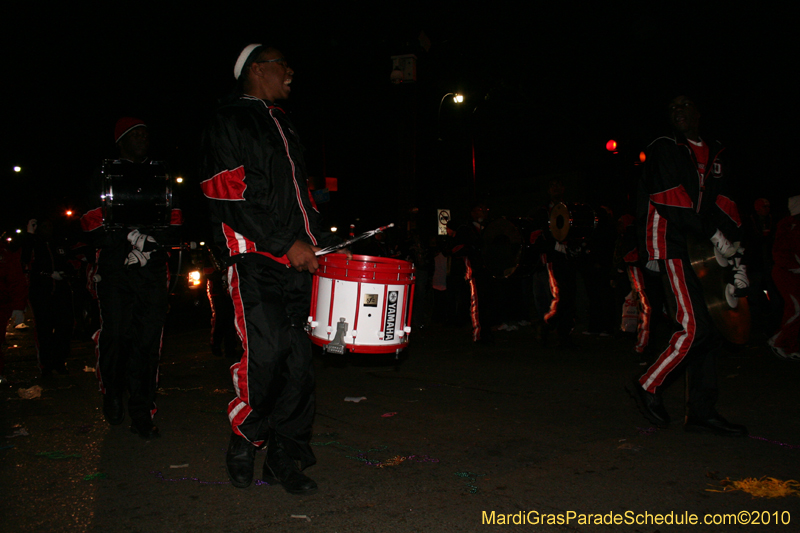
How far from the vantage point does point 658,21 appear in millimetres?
13469

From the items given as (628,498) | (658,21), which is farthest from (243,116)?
(658,21)

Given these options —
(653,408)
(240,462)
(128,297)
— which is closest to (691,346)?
(653,408)

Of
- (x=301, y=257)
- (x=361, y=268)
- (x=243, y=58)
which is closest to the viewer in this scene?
(x=301, y=257)

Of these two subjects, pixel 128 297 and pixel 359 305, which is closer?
pixel 359 305

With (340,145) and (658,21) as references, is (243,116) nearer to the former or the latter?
(658,21)

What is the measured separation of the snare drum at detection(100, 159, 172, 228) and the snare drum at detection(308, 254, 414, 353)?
165cm

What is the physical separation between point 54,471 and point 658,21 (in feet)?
46.6

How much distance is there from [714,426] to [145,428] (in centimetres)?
388

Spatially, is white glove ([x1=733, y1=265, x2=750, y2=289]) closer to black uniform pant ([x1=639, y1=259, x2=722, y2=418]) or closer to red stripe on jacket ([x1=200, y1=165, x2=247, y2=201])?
black uniform pant ([x1=639, y1=259, x2=722, y2=418])

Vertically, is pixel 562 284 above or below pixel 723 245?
below

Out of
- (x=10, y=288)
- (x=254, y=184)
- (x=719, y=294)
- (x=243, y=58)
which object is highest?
(x=243, y=58)

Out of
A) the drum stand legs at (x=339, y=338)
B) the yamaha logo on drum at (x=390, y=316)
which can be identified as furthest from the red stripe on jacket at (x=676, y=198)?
the drum stand legs at (x=339, y=338)

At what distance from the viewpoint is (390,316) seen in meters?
3.58

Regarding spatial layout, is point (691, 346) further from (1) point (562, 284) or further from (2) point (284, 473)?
(1) point (562, 284)
